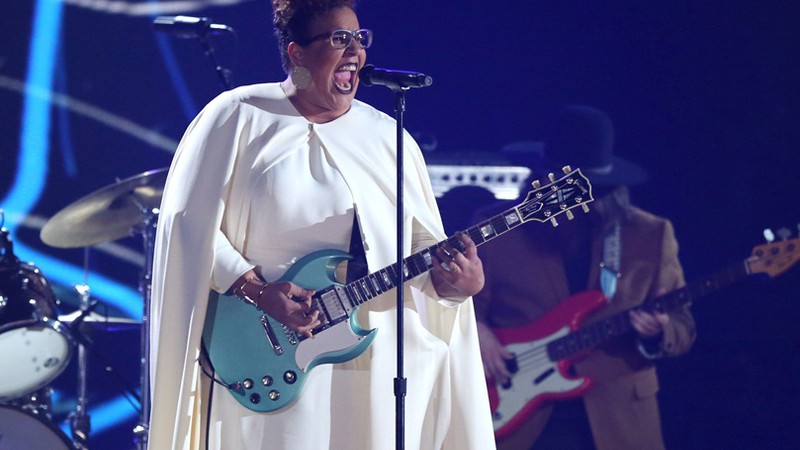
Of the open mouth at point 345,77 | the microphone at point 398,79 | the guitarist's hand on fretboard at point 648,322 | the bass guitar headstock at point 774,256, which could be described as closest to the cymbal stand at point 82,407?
the open mouth at point 345,77

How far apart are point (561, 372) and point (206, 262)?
250cm

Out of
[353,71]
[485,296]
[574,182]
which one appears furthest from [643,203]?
[353,71]

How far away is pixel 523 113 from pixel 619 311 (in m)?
1.12

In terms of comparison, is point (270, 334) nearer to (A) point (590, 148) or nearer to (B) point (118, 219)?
(B) point (118, 219)

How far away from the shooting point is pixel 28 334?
443 centimetres

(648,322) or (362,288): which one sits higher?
(362,288)

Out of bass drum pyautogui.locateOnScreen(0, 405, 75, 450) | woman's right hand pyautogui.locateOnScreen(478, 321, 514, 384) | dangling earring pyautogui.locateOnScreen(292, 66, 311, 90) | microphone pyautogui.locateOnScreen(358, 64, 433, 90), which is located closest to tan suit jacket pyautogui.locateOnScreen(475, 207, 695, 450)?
woman's right hand pyautogui.locateOnScreen(478, 321, 514, 384)

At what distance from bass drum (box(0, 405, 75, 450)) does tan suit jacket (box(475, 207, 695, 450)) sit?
82.1 inches

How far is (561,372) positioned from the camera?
495 cm

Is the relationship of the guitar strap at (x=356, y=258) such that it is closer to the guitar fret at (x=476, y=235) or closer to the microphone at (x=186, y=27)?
the guitar fret at (x=476, y=235)

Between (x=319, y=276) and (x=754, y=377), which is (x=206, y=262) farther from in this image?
(x=754, y=377)

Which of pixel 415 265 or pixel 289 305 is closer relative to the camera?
pixel 289 305

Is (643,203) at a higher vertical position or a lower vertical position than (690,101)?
lower

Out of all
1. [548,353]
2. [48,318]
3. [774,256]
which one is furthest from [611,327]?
[48,318]
